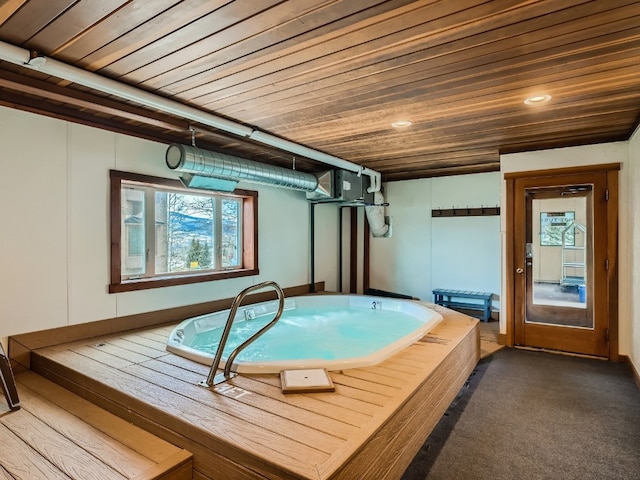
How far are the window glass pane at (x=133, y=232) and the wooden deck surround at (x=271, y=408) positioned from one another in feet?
2.98

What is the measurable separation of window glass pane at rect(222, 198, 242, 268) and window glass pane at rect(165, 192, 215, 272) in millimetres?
177

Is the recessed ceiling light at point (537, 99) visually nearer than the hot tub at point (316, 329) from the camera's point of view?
Yes

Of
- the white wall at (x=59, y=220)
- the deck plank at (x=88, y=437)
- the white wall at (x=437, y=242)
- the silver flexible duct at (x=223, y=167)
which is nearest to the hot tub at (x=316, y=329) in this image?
the white wall at (x=59, y=220)

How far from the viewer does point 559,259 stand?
4.08 m

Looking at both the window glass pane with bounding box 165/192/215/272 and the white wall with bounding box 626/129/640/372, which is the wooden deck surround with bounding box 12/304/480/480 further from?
the white wall with bounding box 626/129/640/372

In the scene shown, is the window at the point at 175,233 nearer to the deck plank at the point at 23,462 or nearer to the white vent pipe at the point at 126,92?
the white vent pipe at the point at 126,92

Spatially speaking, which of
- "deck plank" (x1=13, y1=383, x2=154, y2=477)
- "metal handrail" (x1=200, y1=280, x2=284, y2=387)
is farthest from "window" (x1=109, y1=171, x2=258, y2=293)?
"metal handrail" (x1=200, y1=280, x2=284, y2=387)

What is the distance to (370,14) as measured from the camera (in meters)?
1.65

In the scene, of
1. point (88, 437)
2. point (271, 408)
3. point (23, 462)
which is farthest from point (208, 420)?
point (23, 462)

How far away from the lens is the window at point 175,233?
342 centimetres

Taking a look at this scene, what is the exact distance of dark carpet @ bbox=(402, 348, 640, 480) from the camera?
6.72 feet

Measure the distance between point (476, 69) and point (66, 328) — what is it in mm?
3521

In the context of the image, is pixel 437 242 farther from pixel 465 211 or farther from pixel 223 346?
pixel 223 346

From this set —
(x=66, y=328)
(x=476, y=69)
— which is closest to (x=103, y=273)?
(x=66, y=328)
